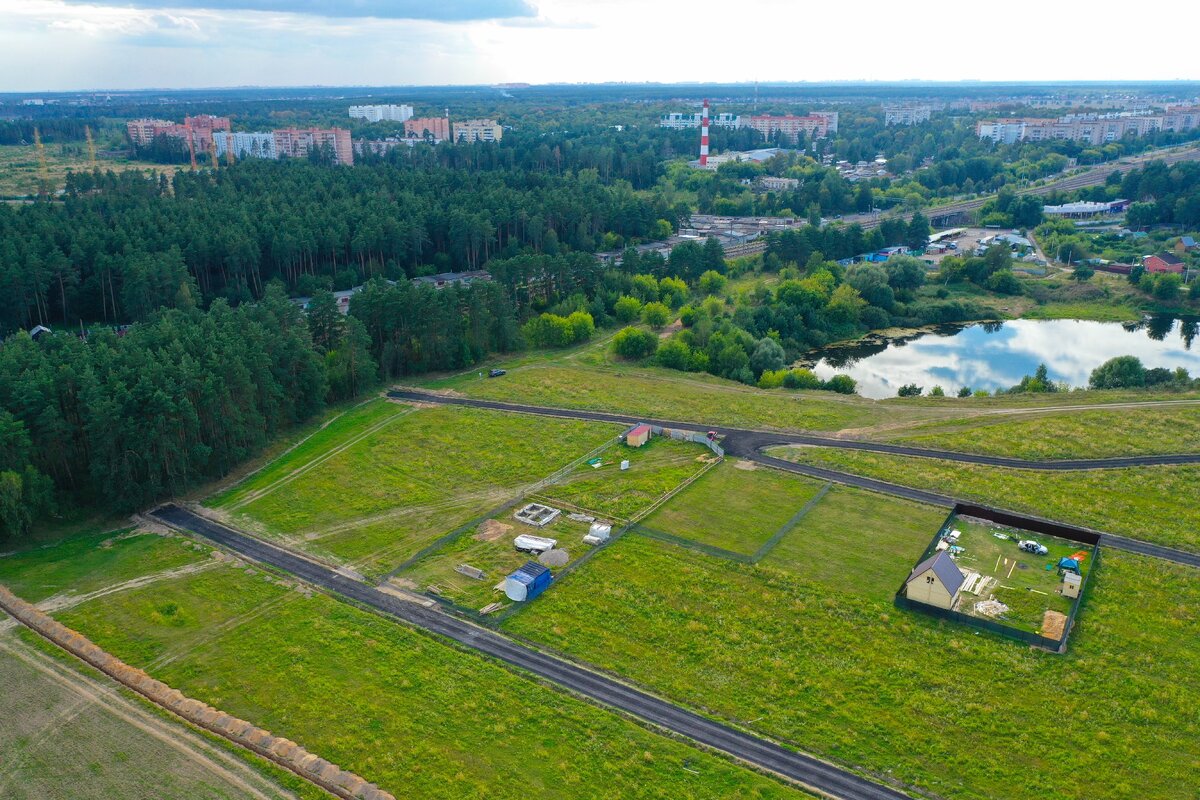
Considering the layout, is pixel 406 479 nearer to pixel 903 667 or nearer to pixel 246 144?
pixel 903 667

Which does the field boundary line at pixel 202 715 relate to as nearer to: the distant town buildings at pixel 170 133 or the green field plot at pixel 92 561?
the green field plot at pixel 92 561

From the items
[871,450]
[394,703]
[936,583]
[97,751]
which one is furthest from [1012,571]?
[97,751]

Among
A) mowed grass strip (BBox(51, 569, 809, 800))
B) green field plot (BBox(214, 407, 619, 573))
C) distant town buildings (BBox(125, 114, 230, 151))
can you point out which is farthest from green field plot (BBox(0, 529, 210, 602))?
distant town buildings (BBox(125, 114, 230, 151))

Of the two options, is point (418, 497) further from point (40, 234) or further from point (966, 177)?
point (966, 177)

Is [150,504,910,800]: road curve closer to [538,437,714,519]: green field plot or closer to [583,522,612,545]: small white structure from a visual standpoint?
[583,522,612,545]: small white structure

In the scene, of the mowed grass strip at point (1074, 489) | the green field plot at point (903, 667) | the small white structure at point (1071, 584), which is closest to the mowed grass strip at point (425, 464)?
the green field plot at point (903, 667)

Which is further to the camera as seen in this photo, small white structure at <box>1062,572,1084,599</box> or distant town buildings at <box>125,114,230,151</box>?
distant town buildings at <box>125,114,230,151</box>
